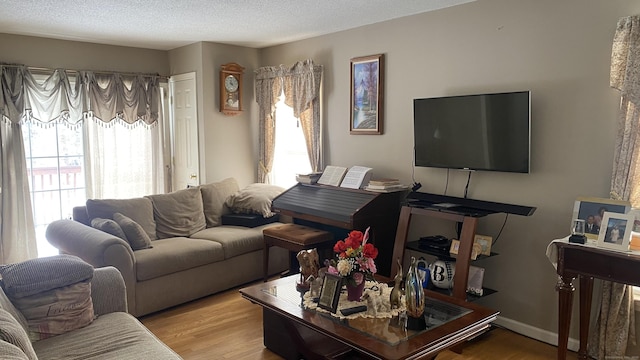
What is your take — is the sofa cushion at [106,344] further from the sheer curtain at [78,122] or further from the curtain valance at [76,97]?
the curtain valance at [76,97]

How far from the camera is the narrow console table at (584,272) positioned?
2.45 meters

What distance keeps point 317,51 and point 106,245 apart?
107 inches

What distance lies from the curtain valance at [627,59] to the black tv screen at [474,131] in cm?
50

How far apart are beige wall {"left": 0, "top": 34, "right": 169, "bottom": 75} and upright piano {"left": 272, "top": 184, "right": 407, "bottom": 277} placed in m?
2.59

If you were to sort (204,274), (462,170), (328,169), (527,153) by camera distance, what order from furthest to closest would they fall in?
(328,169)
(204,274)
(462,170)
(527,153)

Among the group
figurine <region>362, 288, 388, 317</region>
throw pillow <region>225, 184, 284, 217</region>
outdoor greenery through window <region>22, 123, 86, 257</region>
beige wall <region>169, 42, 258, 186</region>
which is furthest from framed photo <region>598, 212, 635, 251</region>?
outdoor greenery through window <region>22, 123, 86, 257</region>

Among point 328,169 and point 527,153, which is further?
point 328,169

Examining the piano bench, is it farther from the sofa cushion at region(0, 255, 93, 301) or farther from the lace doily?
the sofa cushion at region(0, 255, 93, 301)

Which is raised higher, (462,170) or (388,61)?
(388,61)

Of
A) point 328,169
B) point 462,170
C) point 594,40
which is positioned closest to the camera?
point 594,40

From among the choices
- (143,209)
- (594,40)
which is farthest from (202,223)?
(594,40)

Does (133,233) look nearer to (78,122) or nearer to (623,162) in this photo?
(78,122)

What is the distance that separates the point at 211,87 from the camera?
17.1ft

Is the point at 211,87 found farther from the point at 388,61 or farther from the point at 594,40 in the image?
the point at 594,40
